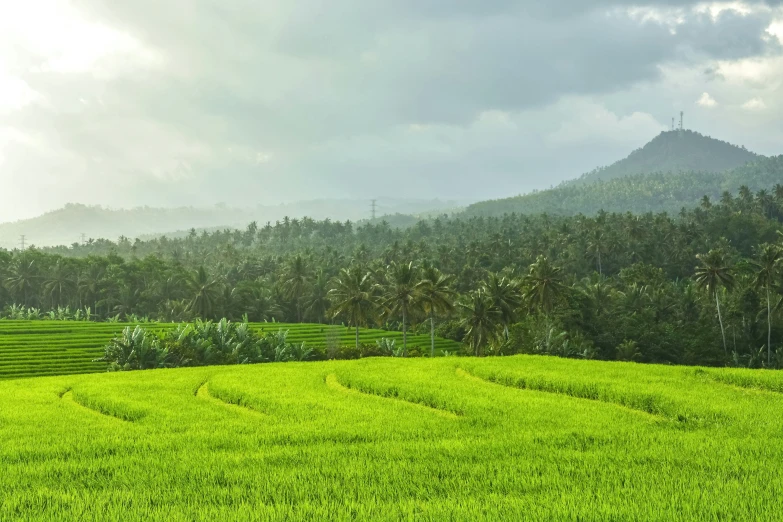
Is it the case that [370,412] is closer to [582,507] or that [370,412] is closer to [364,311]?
[582,507]

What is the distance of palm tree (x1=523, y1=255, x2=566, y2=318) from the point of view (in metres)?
81.2

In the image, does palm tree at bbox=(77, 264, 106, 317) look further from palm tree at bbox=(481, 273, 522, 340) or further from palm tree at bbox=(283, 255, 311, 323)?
palm tree at bbox=(481, 273, 522, 340)

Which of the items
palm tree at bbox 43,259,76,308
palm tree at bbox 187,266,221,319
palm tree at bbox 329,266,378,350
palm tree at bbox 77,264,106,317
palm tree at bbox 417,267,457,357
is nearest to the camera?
palm tree at bbox 417,267,457,357

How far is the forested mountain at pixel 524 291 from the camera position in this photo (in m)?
80.6

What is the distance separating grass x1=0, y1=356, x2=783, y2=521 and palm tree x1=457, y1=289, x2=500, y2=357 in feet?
160

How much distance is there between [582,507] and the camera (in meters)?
11.4

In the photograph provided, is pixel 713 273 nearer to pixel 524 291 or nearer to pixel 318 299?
pixel 524 291

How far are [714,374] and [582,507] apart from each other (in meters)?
20.2

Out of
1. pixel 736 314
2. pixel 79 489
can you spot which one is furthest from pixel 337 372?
pixel 736 314

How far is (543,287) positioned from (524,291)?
3.34 metres

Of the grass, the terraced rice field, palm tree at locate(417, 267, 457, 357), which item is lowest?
the terraced rice field

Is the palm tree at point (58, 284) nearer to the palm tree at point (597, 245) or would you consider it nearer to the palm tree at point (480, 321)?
the palm tree at point (480, 321)

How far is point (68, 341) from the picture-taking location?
71.9 metres

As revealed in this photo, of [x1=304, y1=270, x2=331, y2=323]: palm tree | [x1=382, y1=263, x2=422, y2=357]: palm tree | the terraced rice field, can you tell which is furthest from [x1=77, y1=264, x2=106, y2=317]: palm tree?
[x1=382, y1=263, x2=422, y2=357]: palm tree
